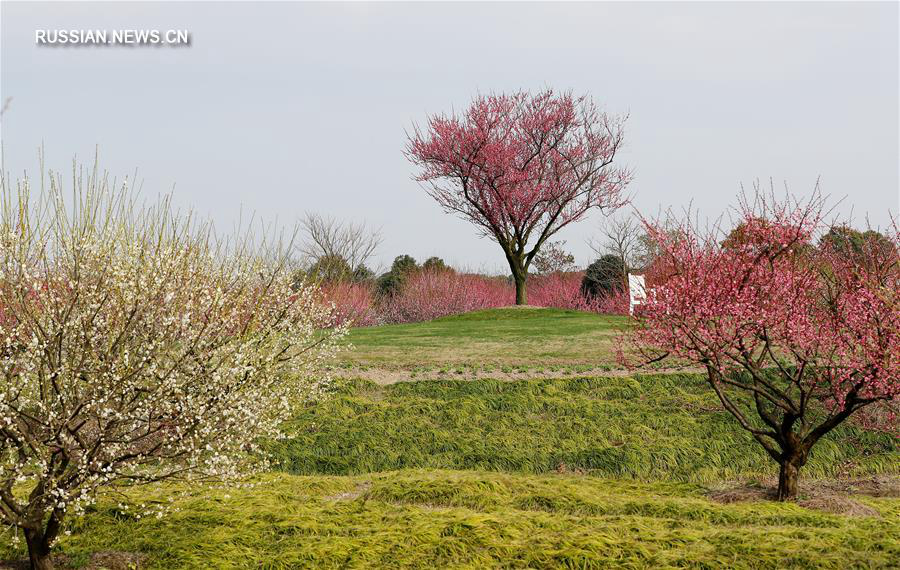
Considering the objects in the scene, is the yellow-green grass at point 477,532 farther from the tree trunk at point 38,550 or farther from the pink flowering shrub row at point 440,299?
the pink flowering shrub row at point 440,299

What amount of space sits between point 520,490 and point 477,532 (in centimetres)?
265

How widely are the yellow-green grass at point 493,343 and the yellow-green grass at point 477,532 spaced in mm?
6931

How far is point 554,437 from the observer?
13148mm

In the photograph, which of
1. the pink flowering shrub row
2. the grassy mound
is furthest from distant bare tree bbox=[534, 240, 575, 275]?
the grassy mound

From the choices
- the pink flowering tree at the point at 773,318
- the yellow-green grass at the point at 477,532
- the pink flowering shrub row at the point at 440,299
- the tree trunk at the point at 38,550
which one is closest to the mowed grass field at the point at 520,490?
the yellow-green grass at the point at 477,532

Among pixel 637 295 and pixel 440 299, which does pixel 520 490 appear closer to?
pixel 637 295

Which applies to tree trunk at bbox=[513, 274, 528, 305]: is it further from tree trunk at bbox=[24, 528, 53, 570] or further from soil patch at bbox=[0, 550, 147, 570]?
tree trunk at bbox=[24, 528, 53, 570]

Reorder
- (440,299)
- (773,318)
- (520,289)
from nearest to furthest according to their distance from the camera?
(773,318) < (520,289) < (440,299)

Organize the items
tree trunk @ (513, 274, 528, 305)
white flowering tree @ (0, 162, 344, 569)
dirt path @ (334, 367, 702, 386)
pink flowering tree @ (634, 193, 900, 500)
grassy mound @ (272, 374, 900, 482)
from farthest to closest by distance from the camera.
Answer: tree trunk @ (513, 274, 528, 305)
dirt path @ (334, 367, 702, 386)
grassy mound @ (272, 374, 900, 482)
pink flowering tree @ (634, 193, 900, 500)
white flowering tree @ (0, 162, 344, 569)

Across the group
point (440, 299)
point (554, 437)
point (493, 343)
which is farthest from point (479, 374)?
point (440, 299)

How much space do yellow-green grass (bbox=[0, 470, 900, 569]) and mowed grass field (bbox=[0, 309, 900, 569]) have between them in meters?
0.02

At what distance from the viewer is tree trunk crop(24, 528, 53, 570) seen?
269 inches

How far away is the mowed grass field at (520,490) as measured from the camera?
7.21 m

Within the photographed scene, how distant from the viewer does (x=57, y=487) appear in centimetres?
613
